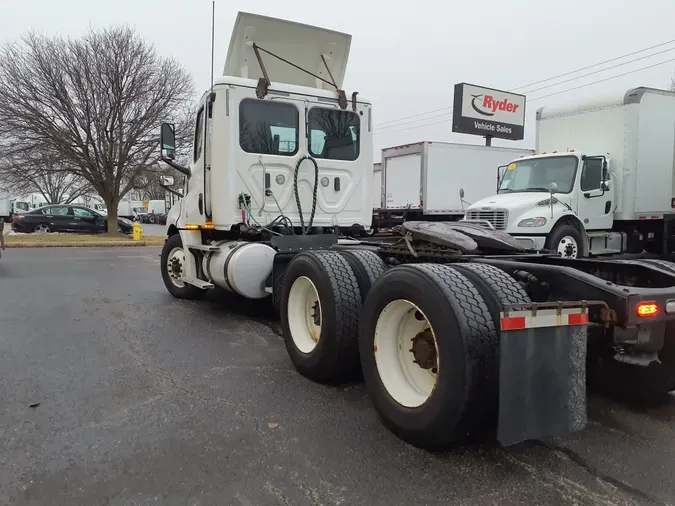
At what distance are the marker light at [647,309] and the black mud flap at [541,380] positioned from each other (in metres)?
0.35

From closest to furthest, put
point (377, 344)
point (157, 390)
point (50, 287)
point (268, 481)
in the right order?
1. point (268, 481)
2. point (377, 344)
3. point (157, 390)
4. point (50, 287)

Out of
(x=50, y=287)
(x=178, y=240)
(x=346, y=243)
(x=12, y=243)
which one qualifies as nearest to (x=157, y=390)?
(x=346, y=243)

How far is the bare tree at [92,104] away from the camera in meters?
21.4

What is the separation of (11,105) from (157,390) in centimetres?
2209

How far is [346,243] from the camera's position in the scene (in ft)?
19.7

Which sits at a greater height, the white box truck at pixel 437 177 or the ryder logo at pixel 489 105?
the ryder logo at pixel 489 105

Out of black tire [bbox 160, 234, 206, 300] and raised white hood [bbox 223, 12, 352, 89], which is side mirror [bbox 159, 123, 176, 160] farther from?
black tire [bbox 160, 234, 206, 300]

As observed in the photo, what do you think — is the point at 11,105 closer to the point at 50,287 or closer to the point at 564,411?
the point at 50,287

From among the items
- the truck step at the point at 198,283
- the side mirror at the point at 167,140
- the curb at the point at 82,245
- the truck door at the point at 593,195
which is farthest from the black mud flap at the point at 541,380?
the curb at the point at 82,245

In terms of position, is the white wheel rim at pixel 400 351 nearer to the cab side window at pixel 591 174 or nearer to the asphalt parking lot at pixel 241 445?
the asphalt parking lot at pixel 241 445

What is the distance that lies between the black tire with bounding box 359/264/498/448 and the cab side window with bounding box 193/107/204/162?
182 inches

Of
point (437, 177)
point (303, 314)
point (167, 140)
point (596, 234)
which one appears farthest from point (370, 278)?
point (437, 177)

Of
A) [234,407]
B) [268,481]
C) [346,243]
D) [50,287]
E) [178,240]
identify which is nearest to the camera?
[268,481]

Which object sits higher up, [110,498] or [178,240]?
[178,240]
